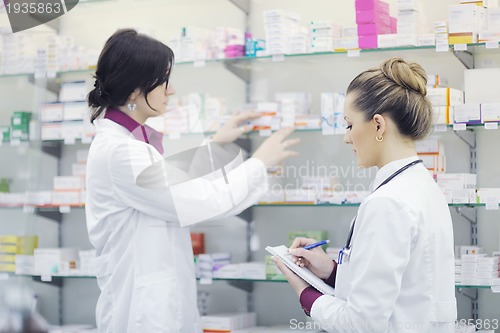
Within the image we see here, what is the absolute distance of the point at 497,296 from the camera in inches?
164

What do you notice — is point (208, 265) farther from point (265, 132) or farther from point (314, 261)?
point (314, 261)

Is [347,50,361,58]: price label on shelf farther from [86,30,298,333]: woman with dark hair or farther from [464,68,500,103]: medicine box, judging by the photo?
[86,30,298,333]: woman with dark hair

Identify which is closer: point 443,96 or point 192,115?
→ point 443,96

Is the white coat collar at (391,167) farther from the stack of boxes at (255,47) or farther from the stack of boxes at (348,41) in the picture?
the stack of boxes at (255,47)

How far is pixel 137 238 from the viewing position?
272 centimetres

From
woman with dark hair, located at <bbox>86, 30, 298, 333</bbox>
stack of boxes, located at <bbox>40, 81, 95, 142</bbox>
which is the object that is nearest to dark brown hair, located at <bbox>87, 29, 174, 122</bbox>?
woman with dark hair, located at <bbox>86, 30, 298, 333</bbox>

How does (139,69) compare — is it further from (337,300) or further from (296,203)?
(296,203)

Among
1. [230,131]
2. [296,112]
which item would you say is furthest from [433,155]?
[230,131]

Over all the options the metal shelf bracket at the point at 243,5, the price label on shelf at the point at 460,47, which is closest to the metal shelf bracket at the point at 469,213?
the price label on shelf at the point at 460,47

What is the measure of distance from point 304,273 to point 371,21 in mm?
2156

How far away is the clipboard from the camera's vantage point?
2.21 metres

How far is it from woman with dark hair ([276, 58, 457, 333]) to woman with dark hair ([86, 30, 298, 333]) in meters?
0.67

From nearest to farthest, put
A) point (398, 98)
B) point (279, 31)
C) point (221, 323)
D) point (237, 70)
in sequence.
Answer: point (398, 98) → point (279, 31) → point (221, 323) → point (237, 70)

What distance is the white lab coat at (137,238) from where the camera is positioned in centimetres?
269
